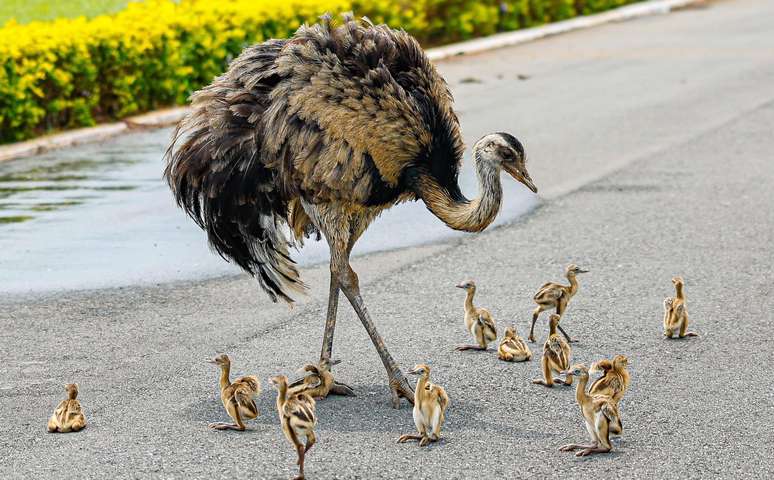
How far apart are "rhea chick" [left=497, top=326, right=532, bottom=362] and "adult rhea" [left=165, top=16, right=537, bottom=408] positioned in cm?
76

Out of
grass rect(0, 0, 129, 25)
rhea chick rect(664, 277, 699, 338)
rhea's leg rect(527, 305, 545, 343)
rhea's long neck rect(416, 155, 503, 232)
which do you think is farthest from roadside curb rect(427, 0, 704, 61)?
rhea's long neck rect(416, 155, 503, 232)

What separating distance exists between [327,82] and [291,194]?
1.96 ft

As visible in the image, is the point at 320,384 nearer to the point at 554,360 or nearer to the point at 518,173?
the point at 554,360

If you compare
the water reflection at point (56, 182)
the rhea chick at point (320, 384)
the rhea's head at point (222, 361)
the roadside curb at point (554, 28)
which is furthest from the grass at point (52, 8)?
the rhea's head at point (222, 361)

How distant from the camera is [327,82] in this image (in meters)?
7.20

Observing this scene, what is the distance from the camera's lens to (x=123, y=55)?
15.7m

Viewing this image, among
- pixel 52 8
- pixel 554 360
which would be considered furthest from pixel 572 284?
pixel 52 8

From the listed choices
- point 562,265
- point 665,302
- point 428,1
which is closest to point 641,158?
point 562,265

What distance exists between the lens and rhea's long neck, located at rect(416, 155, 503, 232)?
7.30 m

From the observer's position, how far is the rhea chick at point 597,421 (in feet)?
20.7

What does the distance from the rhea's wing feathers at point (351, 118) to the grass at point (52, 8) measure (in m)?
15.7

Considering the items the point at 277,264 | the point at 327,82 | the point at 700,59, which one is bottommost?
the point at 700,59

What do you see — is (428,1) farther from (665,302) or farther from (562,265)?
(665,302)

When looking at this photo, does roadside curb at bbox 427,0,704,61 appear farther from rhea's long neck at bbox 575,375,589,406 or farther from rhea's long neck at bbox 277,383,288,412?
rhea's long neck at bbox 277,383,288,412
